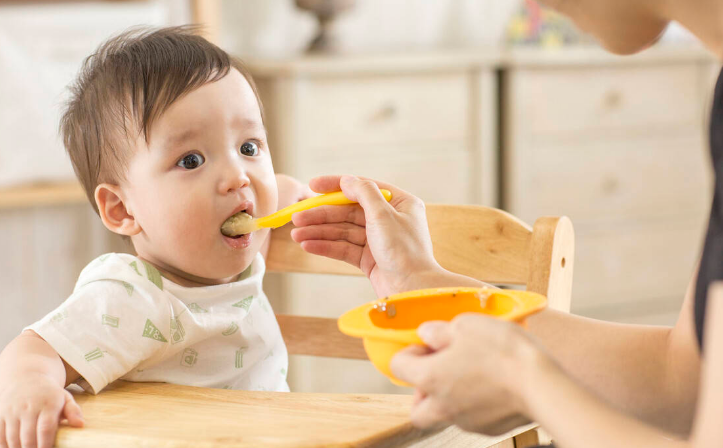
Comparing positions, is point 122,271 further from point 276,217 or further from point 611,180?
point 611,180

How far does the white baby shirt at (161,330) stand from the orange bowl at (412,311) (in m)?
0.28

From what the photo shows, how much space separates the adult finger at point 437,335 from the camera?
64 centimetres

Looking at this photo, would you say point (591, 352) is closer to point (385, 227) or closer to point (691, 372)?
point (691, 372)

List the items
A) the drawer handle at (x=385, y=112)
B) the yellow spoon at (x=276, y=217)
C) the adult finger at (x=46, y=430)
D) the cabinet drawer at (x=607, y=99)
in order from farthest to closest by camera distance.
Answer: the cabinet drawer at (x=607, y=99) < the drawer handle at (x=385, y=112) < the yellow spoon at (x=276, y=217) < the adult finger at (x=46, y=430)

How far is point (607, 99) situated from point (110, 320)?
2055 mm

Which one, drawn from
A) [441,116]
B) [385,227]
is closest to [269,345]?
[385,227]

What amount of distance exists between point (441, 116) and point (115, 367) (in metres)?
1.70

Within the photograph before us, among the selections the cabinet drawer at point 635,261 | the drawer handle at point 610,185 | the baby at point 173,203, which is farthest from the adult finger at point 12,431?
the drawer handle at point 610,185

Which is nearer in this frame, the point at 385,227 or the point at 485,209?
the point at 385,227

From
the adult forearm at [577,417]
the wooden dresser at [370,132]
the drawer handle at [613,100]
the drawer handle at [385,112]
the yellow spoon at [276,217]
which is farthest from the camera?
the drawer handle at [613,100]

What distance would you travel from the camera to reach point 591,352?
2.81 ft

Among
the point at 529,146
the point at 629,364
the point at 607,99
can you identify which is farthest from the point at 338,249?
the point at 607,99

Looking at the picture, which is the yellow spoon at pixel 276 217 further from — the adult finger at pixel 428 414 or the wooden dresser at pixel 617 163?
the wooden dresser at pixel 617 163

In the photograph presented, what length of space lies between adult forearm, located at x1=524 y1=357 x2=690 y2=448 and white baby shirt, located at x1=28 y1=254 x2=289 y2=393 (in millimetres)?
445
